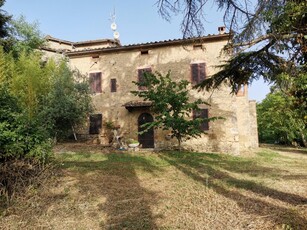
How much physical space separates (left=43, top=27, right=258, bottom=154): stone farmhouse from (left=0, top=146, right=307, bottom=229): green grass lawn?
6.93 metres

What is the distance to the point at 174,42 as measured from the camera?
14.9 metres

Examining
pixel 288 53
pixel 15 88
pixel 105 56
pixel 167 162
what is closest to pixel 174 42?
pixel 105 56

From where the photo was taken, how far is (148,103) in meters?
15.0

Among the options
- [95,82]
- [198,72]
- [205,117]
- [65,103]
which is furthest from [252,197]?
[95,82]

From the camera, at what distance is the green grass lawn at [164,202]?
3.92m

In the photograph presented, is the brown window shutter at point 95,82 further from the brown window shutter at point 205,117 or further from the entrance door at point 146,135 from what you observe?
the brown window shutter at point 205,117

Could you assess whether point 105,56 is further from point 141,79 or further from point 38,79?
point 38,79

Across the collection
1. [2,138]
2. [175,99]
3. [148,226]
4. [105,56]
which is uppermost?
[105,56]

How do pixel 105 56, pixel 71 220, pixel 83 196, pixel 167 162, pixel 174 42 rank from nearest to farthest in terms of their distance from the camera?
pixel 71 220 < pixel 83 196 < pixel 167 162 < pixel 174 42 < pixel 105 56

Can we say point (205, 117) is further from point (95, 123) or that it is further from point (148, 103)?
point (95, 123)

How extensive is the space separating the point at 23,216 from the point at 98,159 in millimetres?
5754

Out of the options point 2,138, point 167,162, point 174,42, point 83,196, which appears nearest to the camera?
point 2,138

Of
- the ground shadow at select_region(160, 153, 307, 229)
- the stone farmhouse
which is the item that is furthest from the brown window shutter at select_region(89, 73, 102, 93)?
the ground shadow at select_region(160, 153, 307, 229)

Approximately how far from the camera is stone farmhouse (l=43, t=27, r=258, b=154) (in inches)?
561
